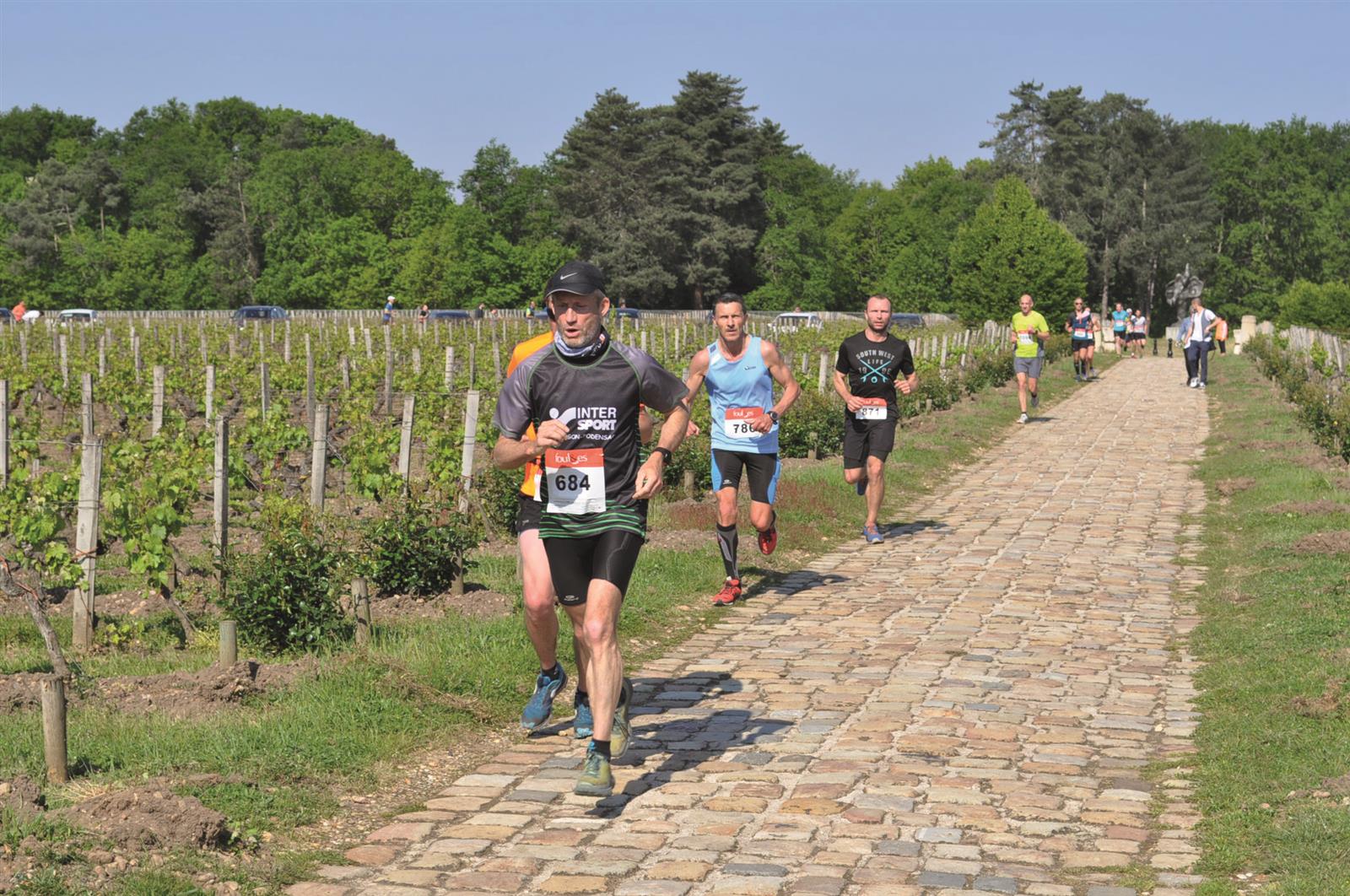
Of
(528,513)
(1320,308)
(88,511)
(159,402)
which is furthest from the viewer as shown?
(1320,308)

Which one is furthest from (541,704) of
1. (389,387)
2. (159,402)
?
(389,387)

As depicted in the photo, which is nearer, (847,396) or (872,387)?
(872,387)

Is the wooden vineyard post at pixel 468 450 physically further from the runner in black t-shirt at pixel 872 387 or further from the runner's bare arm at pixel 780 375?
the runner's bare arm at pixel 780 375

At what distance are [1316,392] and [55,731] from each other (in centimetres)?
1942

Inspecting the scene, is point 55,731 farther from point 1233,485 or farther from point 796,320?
point 796,320

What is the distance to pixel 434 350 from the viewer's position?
39.0 m

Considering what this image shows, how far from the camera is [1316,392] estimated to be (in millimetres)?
22141

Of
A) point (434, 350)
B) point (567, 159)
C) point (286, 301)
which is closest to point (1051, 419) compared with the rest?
point (434, 350)

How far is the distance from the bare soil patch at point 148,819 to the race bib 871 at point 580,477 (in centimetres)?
175

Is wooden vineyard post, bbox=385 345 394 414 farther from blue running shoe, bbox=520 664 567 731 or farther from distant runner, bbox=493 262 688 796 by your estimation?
distant runner, bbox=493 262 688 796

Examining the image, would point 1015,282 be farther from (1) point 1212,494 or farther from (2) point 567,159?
(1) point 1212,494

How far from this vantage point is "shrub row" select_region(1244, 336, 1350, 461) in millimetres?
18000

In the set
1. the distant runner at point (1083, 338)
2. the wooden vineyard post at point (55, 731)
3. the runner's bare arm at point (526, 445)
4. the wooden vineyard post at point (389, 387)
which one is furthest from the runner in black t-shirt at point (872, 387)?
the distant runner at point (1083, 338)

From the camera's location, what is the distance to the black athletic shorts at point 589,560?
6.43 meters
